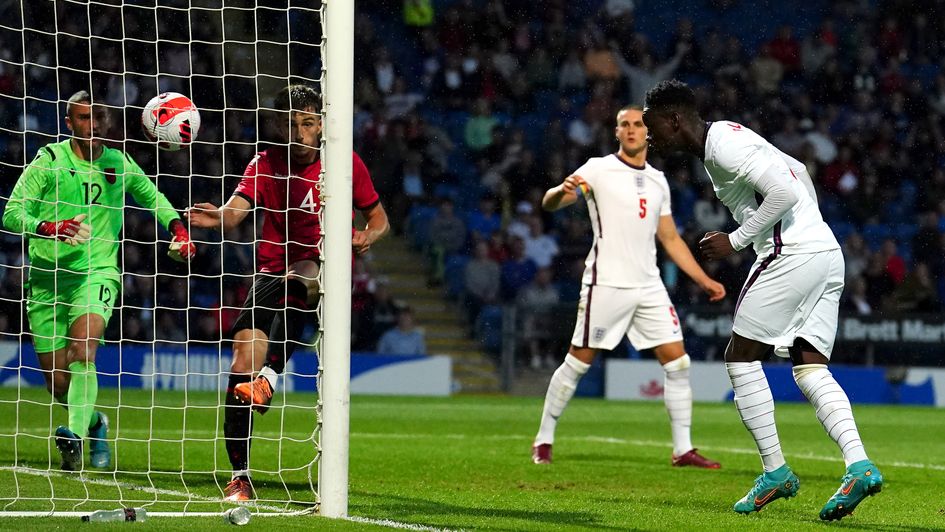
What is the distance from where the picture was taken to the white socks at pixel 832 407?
6.06 meters

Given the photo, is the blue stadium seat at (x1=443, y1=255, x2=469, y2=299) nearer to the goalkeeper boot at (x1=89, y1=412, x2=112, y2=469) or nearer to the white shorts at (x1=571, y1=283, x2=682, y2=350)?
the white shorts at (x1=571, y1=283, x2=682, y2=350)

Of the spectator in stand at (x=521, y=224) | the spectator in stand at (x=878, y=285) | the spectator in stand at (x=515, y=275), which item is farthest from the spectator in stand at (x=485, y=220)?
the spectator in stand at (x=878, y=285)

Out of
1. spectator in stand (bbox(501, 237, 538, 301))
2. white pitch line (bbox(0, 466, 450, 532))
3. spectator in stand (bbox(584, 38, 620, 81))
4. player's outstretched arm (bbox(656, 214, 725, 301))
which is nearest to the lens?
white pitch line (bbox(0, 466, 450, 532))

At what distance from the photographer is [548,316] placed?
62.2 ft

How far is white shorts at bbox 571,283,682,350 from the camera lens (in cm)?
950

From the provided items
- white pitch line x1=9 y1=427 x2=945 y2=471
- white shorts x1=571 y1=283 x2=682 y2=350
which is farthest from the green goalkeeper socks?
white shorts x1=571 y1=283 x2=682 y2=350

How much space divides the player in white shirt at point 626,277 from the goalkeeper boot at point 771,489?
3036 millimetres

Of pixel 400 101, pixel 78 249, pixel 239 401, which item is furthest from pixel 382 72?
pixel 239 401

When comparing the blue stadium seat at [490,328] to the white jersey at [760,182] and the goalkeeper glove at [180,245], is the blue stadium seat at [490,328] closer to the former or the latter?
the goalkeeper glove at [180,245]

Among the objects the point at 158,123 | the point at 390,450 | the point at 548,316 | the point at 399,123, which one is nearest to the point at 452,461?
the point at 390,450

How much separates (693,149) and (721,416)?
9555 mm

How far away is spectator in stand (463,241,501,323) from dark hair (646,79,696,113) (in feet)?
44.8

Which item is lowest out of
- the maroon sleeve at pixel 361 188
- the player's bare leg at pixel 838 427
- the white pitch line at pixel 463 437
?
the white pitch line at pixel 463 437

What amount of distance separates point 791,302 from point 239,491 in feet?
9.21
